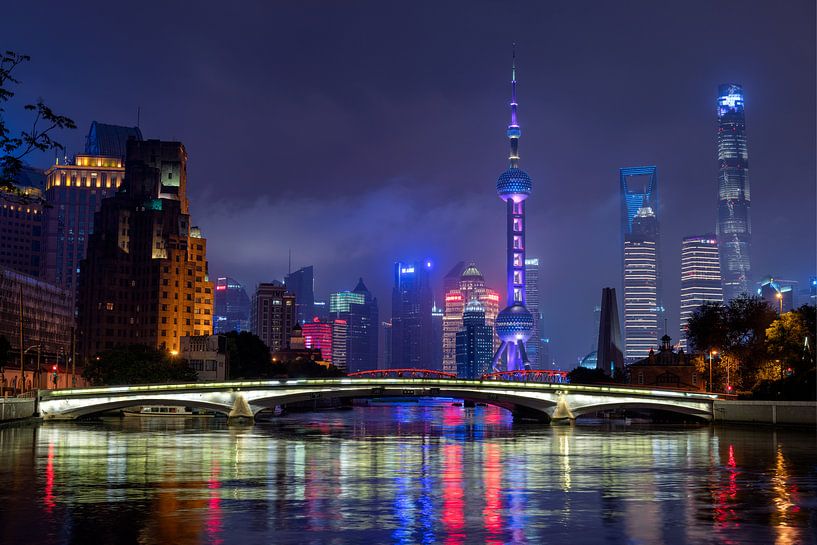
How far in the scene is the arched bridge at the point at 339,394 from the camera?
132 meters

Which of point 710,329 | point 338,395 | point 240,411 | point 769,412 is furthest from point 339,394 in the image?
point 710,329

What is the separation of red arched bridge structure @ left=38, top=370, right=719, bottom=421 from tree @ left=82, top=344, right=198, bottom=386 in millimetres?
33960

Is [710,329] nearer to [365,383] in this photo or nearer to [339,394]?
[365,383]

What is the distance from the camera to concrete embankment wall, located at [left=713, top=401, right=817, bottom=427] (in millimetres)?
118938

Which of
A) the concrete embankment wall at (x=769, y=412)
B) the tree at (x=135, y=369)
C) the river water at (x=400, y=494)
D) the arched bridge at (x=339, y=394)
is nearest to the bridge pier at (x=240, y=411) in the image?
the arched bridge at (x=339, y=394)

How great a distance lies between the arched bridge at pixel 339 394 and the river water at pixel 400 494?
4900 cm

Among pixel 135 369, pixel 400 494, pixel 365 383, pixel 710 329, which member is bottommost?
pixel 400 494

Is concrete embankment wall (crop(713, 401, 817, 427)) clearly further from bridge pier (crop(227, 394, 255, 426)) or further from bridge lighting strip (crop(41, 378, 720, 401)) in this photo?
bridge pier (crop(227, 394, 255, 426))

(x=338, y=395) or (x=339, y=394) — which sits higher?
(x=339, y=394)

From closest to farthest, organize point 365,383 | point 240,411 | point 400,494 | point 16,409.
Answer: point 400,494 → point 16,409 → point 240,411 → point 365,383

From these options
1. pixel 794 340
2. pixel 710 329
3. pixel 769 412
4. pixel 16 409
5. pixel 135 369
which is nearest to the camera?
pixel 16 409

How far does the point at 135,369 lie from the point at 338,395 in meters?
49.1

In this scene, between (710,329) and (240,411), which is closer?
(240,411)

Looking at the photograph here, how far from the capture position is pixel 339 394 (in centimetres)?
14162
